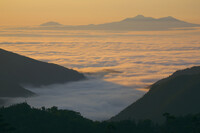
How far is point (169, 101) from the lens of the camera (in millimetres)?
130375

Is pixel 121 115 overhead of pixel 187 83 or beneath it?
beneath

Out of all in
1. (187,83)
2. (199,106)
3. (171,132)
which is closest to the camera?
(171,132)

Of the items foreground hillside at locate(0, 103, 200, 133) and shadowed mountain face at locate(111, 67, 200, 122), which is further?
shadowed mountain face at locate(111, 67, 200, 122)

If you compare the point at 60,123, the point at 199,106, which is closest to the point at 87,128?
the point at 60,123

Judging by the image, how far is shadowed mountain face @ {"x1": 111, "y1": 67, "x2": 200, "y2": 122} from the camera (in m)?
122

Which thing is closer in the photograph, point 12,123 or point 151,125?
point 12,123

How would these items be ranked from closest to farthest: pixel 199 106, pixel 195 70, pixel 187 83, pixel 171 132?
1. pixel 171 132
2. pixel 199 106
3. pixel 187 83
4. pixel 195 70

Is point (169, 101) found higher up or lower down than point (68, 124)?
lower down

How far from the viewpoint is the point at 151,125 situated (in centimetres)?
9725

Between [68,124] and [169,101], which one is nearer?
[68,124]

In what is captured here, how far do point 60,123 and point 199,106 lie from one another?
44439mm

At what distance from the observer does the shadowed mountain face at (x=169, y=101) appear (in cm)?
12162

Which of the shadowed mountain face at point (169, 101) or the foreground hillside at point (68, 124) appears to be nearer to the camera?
the foreground hillside at point (68, 124)

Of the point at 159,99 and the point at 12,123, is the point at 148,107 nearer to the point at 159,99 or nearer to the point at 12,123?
the point at 159,99
